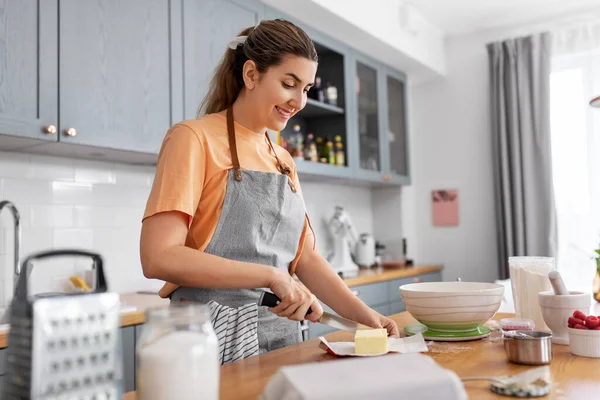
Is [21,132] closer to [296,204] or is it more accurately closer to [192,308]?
[296,204]

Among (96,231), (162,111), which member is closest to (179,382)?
(162,111)

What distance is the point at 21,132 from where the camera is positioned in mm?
1968

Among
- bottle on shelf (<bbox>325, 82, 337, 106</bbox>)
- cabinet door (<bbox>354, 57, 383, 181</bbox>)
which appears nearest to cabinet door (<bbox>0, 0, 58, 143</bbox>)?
bottle on shelf (<bbox>325, 82, 337, 106</bbox>)

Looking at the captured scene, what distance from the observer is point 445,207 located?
15.1 feet

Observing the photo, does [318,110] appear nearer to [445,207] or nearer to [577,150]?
[445,207]

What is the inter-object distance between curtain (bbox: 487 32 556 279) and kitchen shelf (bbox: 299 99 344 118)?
1.28m

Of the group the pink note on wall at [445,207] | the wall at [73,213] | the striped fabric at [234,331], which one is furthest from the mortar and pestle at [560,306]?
the pink note on wall at [445,207]

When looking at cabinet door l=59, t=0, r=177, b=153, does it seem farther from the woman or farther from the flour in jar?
the flour in jar

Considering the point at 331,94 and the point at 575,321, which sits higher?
the point at 331,94

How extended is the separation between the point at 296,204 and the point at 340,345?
47cm

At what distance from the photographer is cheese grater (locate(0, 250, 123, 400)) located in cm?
61

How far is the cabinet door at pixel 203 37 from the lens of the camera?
2600 millimetres

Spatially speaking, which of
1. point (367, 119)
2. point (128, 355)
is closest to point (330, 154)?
point (367, 119)

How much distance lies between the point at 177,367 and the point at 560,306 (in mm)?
977
